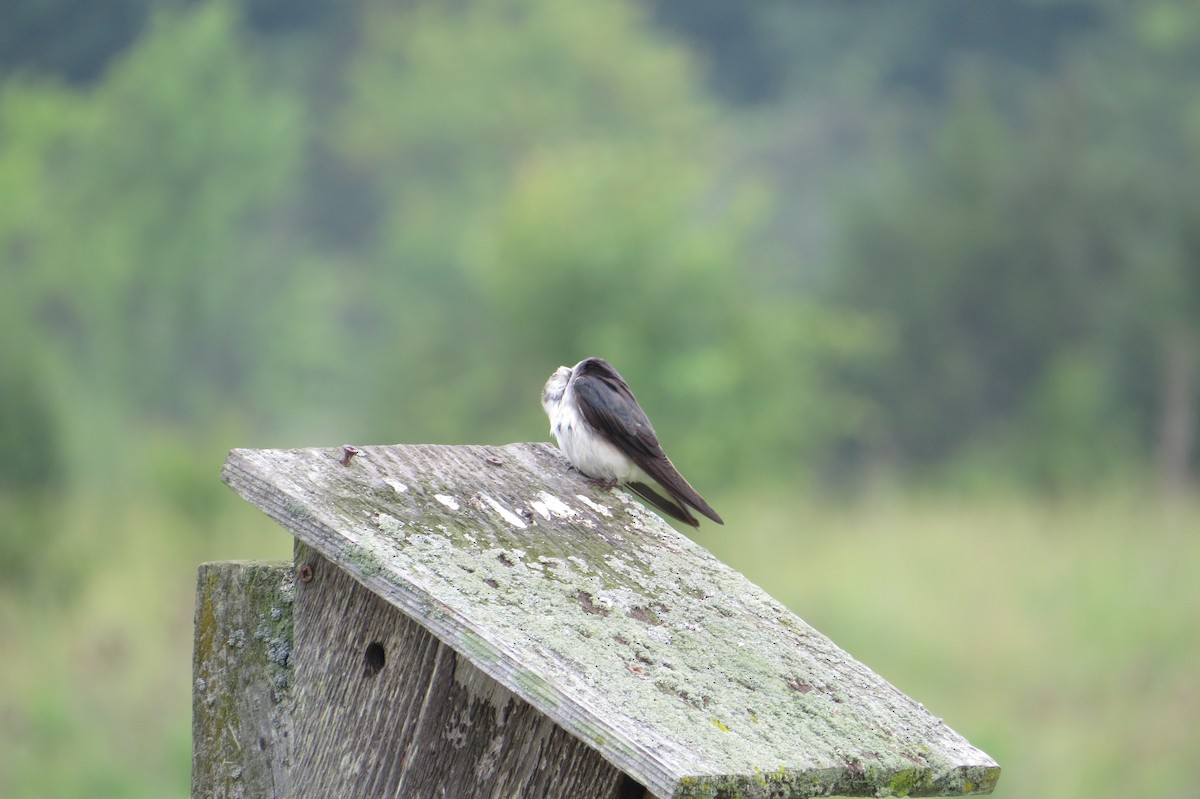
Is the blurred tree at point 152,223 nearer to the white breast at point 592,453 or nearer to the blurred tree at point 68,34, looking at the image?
the blurred tree at point 68,34

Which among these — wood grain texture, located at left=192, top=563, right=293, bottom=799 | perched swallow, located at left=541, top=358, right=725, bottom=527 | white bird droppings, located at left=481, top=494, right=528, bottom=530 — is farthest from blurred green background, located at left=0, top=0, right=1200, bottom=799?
white bird droppings, located at left=481, top=494, right=528, bottom=530

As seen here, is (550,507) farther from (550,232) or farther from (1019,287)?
(1019,287)

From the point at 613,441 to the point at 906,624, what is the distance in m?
9.36

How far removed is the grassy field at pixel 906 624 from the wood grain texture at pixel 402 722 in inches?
233

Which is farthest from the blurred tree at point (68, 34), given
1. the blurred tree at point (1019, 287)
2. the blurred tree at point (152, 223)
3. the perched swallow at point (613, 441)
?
the perched swallow at point (613, 441)

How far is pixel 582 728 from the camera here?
2090 mm

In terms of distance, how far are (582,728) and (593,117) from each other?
32965 millimetres

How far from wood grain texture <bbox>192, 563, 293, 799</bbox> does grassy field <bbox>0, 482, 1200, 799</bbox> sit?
5.76 metres

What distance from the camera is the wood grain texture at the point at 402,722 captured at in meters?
2.35

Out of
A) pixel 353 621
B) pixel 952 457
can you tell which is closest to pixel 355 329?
pixel 952 457

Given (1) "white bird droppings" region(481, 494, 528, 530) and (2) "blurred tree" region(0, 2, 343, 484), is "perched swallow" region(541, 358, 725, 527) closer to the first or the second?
(1) "white bird droppings" region(481, 494, 528, 530)

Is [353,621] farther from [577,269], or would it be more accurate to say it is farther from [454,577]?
[577,269]

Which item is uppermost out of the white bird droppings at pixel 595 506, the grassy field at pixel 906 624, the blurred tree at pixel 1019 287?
the blurred tree at pixel 1019 287

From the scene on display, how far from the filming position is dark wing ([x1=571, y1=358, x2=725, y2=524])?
315 centimetres
